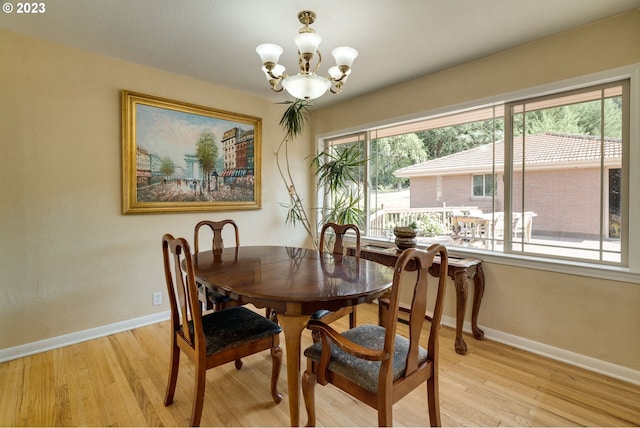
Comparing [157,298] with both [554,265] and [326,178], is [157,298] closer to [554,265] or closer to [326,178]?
[326,178]

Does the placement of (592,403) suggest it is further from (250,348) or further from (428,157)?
(428,157)

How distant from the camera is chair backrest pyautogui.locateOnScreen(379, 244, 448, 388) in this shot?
1152mm

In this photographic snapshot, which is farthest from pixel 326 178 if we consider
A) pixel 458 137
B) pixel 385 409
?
pixel 385 409

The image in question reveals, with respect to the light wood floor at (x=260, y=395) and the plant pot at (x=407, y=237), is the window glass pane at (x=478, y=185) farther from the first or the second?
the light wood floor at (x=260, y=395)

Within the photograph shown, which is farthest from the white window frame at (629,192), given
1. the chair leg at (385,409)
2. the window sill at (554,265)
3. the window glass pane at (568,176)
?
the chair leg at (385,409)

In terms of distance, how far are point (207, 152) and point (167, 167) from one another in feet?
1.50

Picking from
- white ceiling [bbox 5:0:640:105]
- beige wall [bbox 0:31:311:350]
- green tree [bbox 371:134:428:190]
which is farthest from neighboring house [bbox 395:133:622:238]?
beige wall [bbox 0:31:311:350]

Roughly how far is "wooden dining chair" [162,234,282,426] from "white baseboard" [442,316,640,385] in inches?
72.2

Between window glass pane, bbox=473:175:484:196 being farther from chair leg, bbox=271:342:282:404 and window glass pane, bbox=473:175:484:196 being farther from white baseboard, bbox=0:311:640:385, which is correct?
chair leg, bbox=271:342:282:404

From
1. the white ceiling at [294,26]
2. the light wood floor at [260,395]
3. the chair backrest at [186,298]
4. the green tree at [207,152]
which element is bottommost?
the light wood floor at [260,395]

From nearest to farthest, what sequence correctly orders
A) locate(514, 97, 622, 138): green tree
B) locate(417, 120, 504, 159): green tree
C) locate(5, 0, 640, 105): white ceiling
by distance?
1. locate(5, 0, 640, 105): white ceiling
2. locate(514, 97, 622, 138): green tree
3. locate(417, 120, 504, 159): green tree

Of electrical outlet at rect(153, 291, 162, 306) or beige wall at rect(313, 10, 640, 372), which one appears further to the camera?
electrical outlet at rect(153, 291, 162, 306)

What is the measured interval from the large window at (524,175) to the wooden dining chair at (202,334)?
215 cm

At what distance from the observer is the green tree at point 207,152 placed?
3.25 m
